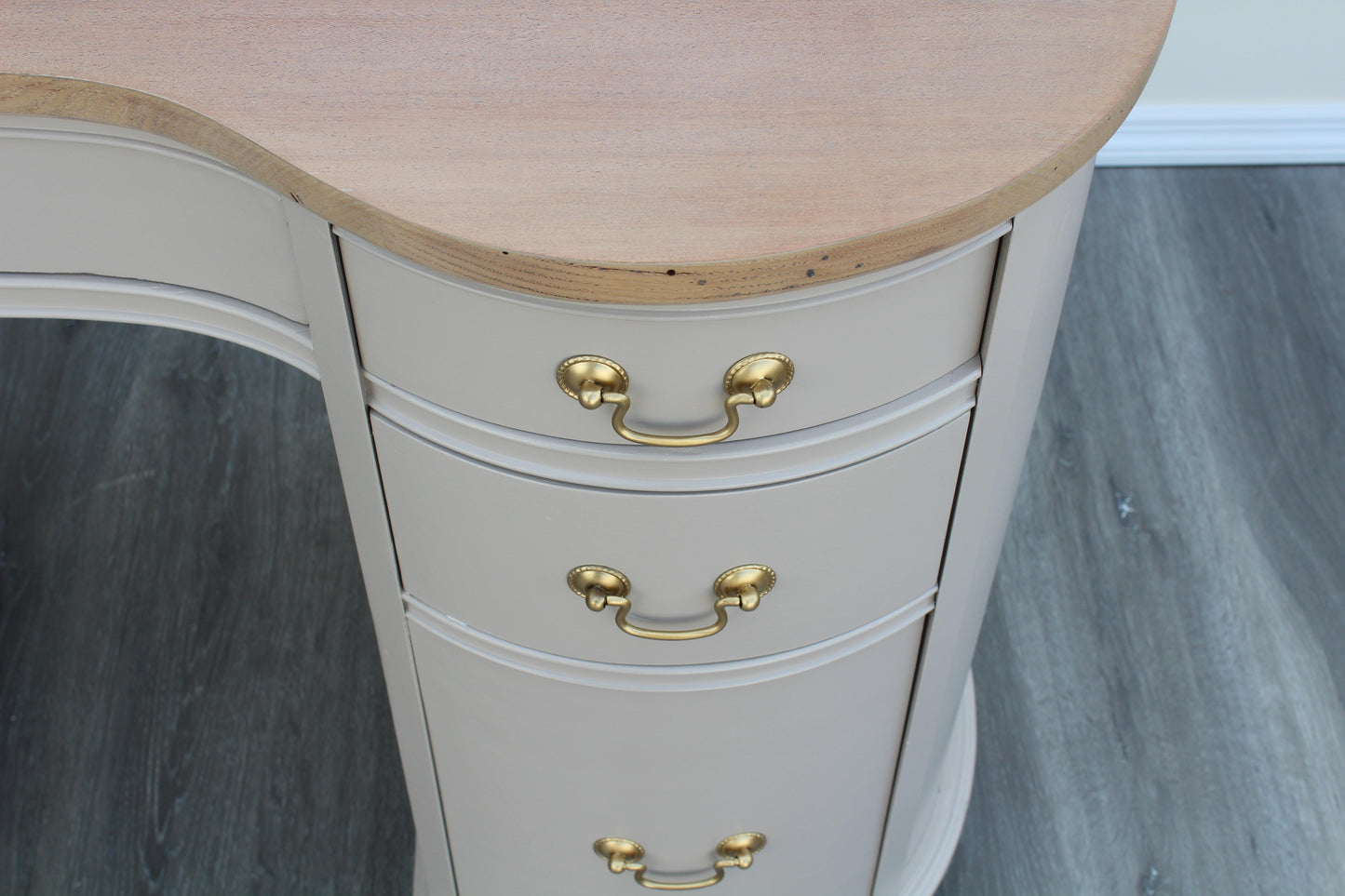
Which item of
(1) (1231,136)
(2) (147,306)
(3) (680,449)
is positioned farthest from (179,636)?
(1) (1231,136)

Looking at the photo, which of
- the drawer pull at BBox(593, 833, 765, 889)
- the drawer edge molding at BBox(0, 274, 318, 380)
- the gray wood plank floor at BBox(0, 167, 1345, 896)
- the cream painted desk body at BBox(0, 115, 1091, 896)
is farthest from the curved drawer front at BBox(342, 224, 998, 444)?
the gray wood plank floor at BBox(0, 167, 1345, 896)

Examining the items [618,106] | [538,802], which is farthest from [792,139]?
[538,802]

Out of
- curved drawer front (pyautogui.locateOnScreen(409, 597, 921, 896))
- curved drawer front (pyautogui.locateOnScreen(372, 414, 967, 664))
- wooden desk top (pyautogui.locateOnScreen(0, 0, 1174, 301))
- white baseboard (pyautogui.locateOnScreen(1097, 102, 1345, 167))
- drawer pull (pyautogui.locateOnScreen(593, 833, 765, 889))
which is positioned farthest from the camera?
white baseboard (pyautogui.locateOnScreen(1097, 102, 1345, 167))

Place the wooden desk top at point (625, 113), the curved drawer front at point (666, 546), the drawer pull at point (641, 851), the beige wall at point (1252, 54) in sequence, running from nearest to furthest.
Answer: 1. the wooden desk top at point (625, 113)
2. the curved drawer front at point (666, 546)
3. the drawer pull at point (641, 851)
4. the beige wall at point (1252, 54)

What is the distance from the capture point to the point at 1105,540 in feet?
4.70

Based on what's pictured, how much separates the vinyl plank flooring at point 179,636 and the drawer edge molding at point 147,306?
23.5 inches

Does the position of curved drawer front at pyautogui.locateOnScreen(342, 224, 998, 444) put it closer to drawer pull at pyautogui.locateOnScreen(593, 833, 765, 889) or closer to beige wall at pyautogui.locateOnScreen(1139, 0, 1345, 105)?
drawer pull at pyautogui.locateOnScreen(593, 833, 765, 889)

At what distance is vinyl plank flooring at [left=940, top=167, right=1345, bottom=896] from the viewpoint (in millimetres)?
1198

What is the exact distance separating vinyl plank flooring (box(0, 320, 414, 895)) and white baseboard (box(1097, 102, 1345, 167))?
4.06 ft

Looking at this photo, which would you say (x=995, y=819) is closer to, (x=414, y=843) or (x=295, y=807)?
(x=414, y=843)

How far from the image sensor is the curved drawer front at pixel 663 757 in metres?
0.76

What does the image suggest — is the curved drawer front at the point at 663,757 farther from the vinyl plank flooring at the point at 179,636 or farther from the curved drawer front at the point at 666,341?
the vinyl plank flooring at the point at 179,636

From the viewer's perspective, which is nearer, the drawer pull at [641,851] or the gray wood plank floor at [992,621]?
the drawer pull at [641,851]

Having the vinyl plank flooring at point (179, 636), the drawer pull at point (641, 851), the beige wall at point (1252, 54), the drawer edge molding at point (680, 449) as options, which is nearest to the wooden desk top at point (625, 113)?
the drawer edge molding at point (680, 449)
